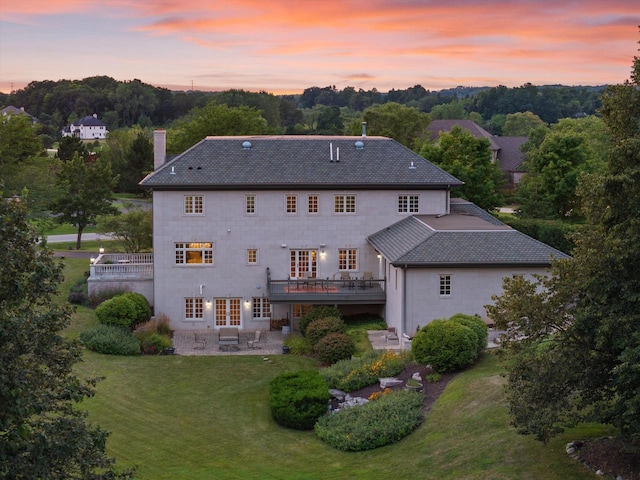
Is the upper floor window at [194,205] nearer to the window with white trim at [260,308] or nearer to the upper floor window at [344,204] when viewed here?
the window with white trim at [260,308]

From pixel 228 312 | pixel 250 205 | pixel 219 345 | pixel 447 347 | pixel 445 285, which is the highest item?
pixel 250 205

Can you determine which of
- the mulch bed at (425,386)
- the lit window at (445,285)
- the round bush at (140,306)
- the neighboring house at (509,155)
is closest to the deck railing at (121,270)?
the round bush at (140,306)

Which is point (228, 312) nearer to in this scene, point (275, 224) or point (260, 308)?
point (260, 308)

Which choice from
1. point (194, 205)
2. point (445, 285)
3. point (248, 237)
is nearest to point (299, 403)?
point (445, 285)

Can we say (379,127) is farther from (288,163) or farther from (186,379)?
(186,379)

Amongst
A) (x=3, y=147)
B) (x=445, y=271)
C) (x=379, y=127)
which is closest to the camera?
(x=445, y=271)

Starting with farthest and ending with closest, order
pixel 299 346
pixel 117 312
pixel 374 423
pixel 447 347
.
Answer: pixel 117 312
pixel 299 346
pixel 447 347
pixel 374 423

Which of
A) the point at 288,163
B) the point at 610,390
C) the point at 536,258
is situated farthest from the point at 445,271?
the point at 610,390

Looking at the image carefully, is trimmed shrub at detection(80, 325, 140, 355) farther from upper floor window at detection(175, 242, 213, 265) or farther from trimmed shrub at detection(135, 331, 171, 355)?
upper floor window at detection(175, 242, 213, 265)
